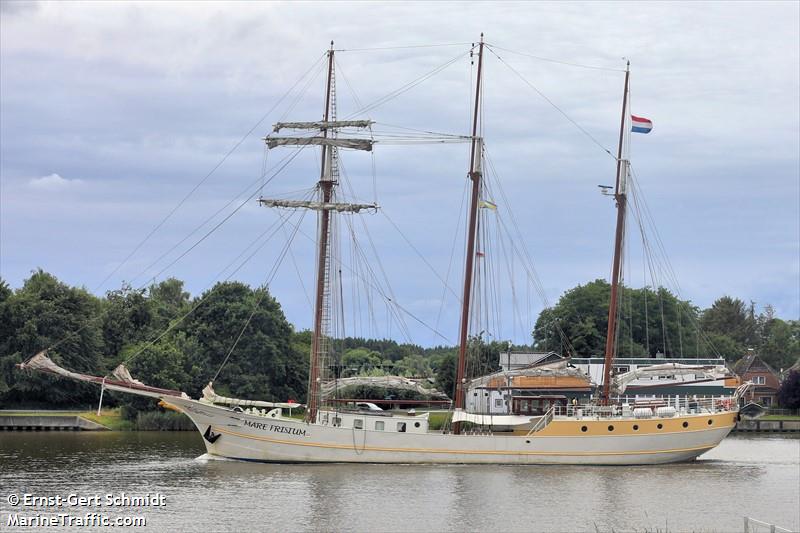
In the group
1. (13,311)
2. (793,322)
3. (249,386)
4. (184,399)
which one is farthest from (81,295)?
(793,322)

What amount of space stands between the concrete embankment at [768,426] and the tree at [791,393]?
33.7 feet

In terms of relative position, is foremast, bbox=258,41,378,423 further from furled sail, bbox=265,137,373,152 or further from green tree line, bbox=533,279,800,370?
green tree line, bbox=533,279,800,370

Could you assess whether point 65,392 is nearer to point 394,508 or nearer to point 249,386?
point 249,386

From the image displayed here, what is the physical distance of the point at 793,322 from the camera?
185m

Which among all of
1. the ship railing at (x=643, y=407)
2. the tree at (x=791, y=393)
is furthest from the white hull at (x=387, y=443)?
the tree at (x=791, y=393)

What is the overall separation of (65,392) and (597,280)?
6545 cm

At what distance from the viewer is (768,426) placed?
103 meters

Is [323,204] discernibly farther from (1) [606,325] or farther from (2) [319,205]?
(1) [606,325]

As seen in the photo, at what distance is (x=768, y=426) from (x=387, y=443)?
54.0 meters

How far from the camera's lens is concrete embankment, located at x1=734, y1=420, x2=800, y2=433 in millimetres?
101688

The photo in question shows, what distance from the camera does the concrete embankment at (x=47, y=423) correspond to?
284 feet

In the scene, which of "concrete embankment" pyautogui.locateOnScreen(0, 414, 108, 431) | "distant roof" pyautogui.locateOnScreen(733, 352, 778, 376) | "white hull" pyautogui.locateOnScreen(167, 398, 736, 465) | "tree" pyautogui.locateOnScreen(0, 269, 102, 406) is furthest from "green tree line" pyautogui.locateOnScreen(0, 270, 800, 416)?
"white hull" pyautogui.locateOnScreen(167, 398, 736, 465)

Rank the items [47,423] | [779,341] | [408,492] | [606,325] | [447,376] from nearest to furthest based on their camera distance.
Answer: [408,492]
[47,423]
[447,376]
[606,325]
[779,341]

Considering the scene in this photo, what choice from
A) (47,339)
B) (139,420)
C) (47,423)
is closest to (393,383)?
(139,420)
